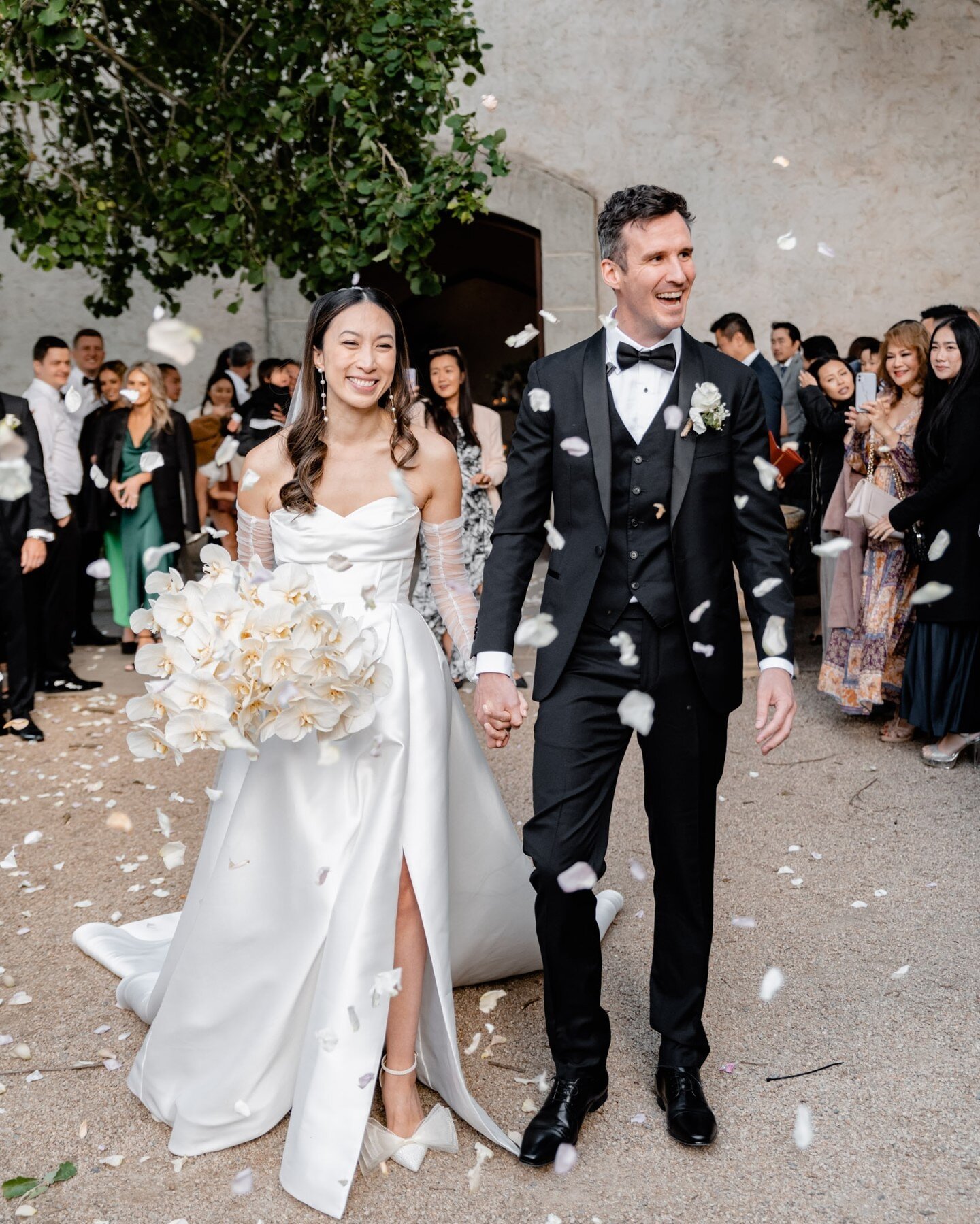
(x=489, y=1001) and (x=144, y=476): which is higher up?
(x=144, y=476)

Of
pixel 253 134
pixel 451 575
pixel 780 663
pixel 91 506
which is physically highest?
pixel 253 134

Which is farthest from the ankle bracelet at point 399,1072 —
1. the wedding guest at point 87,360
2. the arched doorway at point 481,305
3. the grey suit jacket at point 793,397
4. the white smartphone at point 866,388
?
the arched doorway at point 481,305

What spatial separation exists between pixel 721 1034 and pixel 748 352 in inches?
240

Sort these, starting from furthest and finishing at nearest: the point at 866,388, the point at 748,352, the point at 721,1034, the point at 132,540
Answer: the point at 748,352 → the point at 132,540 → the point at 866,388 → the point at 721,1034

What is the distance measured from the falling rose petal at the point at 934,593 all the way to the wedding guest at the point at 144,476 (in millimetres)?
4554

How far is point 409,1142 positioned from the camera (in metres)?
2.95

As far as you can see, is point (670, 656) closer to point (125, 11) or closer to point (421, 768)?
point (421, 768)

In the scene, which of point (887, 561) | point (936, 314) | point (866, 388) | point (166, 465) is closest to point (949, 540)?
point (887, 561)

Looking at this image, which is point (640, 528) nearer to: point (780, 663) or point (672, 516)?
point (672, 516)

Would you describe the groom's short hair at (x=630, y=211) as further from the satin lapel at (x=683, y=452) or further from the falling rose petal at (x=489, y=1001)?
the falling rose petal at (x=489, y=1001)

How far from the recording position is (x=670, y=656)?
9.46ft

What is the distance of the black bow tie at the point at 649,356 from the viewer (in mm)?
2885

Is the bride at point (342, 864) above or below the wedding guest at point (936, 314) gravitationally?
below

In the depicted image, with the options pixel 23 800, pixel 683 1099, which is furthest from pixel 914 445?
pixel 23 800
